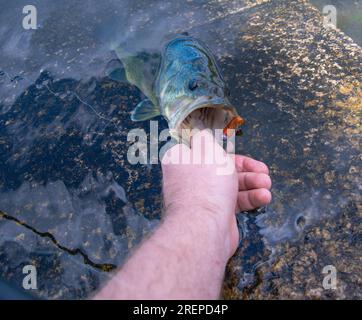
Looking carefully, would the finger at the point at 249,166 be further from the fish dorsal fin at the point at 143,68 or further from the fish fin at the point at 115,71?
the fish fin at the point at 115,71

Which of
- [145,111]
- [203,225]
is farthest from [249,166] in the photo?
[145,111]

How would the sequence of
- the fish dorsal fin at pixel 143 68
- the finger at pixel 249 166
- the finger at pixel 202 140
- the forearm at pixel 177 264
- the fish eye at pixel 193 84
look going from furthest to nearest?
1. the fish dorsal fin at pixel 143 68
2. the fish eye at pixel 193 84
3. the finger at pixel 249 166
4. the finger at pixel 202 140
5. the forearm at pixel 177 264

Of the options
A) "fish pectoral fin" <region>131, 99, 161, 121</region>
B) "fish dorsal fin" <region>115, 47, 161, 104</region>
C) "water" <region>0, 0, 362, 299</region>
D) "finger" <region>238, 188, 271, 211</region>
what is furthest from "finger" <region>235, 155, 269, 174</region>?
"fish dorsal fin" <region>115, 47, 161, 104</region>

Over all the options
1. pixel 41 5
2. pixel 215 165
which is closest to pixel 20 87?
pixel 41 5

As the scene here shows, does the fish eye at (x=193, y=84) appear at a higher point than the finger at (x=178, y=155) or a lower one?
lower

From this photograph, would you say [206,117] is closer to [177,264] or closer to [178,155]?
[178,155]

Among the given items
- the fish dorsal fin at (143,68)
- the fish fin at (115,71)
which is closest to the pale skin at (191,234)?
the fish dorsal fin at (143,68)
